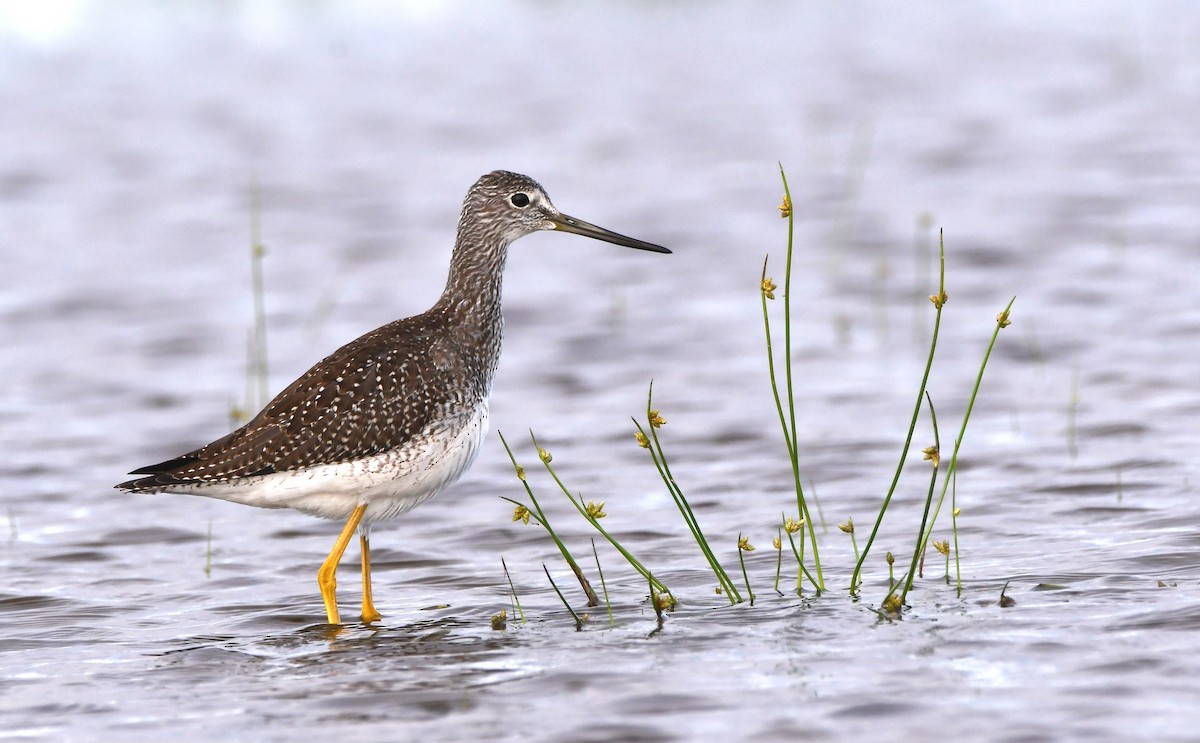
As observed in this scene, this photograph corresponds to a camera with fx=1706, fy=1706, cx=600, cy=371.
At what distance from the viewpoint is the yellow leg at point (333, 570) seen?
808 cm

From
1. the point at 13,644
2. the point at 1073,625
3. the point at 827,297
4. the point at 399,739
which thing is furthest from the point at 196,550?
the point at 827,297

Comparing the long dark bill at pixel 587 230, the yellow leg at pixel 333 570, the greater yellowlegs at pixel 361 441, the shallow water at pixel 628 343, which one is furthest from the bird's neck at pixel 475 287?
the shallow water at pixel 628 343

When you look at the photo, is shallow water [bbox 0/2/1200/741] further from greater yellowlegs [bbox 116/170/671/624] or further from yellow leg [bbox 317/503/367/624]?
greater yellowlegs [bbox 116/170/671/624]

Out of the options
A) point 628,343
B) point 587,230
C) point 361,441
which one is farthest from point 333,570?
point 628,343

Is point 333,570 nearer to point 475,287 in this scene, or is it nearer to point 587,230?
point 475,287

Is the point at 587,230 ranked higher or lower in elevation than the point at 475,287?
higher

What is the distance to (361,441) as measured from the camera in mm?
7844

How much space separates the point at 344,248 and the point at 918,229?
5389 mm

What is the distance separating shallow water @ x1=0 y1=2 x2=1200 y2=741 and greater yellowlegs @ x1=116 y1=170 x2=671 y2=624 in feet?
2.01

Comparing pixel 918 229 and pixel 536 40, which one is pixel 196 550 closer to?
pixel 918 229

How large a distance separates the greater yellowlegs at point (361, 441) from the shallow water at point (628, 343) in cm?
61

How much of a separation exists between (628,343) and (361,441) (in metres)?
5.64

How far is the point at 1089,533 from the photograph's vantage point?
857 centimetres

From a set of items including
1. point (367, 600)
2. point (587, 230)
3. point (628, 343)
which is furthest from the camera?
point (628, 343)
